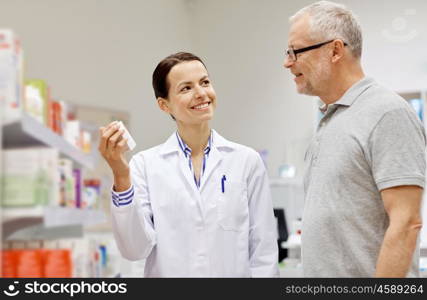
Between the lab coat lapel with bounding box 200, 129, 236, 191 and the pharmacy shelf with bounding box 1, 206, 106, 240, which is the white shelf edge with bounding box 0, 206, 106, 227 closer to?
the pharmacy shelf with bounding box 1, 206, 106, 240

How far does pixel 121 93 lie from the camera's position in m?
5.86

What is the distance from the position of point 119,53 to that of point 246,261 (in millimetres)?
4161

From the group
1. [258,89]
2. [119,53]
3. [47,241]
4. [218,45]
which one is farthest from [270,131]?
[47,241]

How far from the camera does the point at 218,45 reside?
24.2 feet

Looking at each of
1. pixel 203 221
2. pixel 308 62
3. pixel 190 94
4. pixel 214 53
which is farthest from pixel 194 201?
pixel 214 53

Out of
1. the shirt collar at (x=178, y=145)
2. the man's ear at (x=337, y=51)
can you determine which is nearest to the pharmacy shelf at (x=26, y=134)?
the shirt collar at (x=178, y=145)

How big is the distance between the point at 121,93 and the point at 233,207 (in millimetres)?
3953

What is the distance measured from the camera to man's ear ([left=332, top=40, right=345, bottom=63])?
1919 millimetres

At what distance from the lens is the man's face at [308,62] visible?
76.4 inches

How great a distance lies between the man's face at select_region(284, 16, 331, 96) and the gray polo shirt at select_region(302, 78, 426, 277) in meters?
0.16

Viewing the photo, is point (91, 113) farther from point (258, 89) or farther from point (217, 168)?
point (217, 168)

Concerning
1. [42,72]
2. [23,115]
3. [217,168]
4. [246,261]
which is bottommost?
[246,261]

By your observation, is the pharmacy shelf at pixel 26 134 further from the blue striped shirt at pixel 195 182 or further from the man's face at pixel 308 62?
the man's face at pixel 308 62

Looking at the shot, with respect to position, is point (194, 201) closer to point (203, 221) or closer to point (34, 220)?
point (203, 221)
